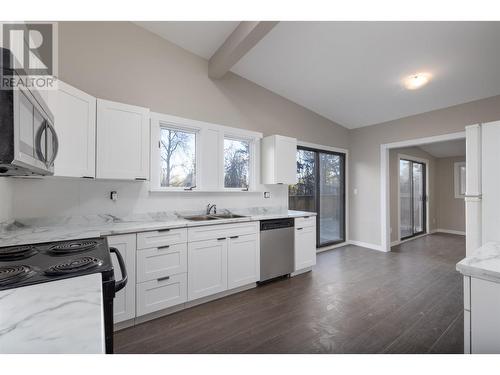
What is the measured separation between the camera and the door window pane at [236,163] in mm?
3559

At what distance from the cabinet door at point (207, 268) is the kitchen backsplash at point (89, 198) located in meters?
0.70

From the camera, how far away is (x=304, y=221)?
3.55m

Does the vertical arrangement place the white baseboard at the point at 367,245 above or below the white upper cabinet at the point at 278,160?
below

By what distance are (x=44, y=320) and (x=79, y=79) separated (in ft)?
8.46

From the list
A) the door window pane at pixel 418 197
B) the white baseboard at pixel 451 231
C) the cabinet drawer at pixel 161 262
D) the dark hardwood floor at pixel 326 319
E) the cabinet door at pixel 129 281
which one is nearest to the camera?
the dark hardwood floor at pixel 326 319

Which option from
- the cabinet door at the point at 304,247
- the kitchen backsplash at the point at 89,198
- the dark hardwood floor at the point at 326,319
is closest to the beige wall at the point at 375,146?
the dark hardwood floor at the point at 326,319

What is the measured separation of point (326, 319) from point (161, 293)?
1602 millimetres

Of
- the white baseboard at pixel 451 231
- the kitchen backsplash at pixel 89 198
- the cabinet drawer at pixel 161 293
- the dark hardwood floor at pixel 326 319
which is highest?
the kitchen backsplash at pixel 89 198

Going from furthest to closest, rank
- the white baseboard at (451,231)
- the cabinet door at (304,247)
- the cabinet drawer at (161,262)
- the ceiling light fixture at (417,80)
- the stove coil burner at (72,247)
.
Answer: the white baseboard at (451,231) → the cabinet door at (304,247) → the ceiling light fixture at (417,80) → the cabinet drawer at (161,262) → the stove coil burner at (72,247)

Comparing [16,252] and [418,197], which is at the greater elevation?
[418,197]

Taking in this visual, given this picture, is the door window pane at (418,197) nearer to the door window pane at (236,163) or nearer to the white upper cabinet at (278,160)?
the white upper cabinet at (278,160)

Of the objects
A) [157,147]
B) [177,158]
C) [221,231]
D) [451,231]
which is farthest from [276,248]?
[451,231]

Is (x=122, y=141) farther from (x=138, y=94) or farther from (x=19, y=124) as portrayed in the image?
(x=19, y=124)

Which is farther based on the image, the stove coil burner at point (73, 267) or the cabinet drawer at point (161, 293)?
the cabinet drawer at point (161, 293)
